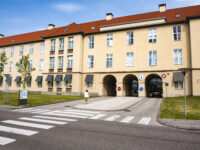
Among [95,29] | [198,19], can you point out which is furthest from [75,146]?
[95,29]

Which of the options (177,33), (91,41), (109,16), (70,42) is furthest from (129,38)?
(70,42)

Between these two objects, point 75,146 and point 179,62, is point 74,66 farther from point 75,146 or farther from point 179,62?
point 75,146

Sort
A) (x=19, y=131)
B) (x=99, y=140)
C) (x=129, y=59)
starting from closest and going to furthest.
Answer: (x=99, y=140) < (x=19, y=131) < (x=129, y=59)

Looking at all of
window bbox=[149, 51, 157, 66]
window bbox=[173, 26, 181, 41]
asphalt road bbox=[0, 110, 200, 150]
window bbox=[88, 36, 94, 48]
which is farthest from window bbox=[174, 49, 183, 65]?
asphalt road bbox=[0, 110, 200, 150]

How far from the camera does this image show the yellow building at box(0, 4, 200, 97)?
24594mm

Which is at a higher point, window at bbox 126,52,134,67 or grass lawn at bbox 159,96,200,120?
window at bbox 126,52,134,67

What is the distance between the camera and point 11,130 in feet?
21.7

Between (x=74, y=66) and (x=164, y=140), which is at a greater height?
(x=74, y=66)

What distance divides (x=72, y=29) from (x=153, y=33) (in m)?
16.7

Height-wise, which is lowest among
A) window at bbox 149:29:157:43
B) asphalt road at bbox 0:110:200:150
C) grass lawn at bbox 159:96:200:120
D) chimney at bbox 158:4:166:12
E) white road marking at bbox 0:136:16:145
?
grass lawn at bbox 159:96:200:120

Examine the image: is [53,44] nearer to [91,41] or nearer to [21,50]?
[91,41]

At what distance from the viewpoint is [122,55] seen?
93.5 feet

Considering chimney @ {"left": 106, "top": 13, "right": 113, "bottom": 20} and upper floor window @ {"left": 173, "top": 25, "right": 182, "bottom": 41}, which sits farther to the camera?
chimney @ {"left": 106, "top": 13, "right": 113, "bottom": 20}

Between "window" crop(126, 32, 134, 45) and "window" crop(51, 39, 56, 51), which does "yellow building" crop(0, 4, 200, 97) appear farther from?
"window" crop(51, 39, 56, 51)
